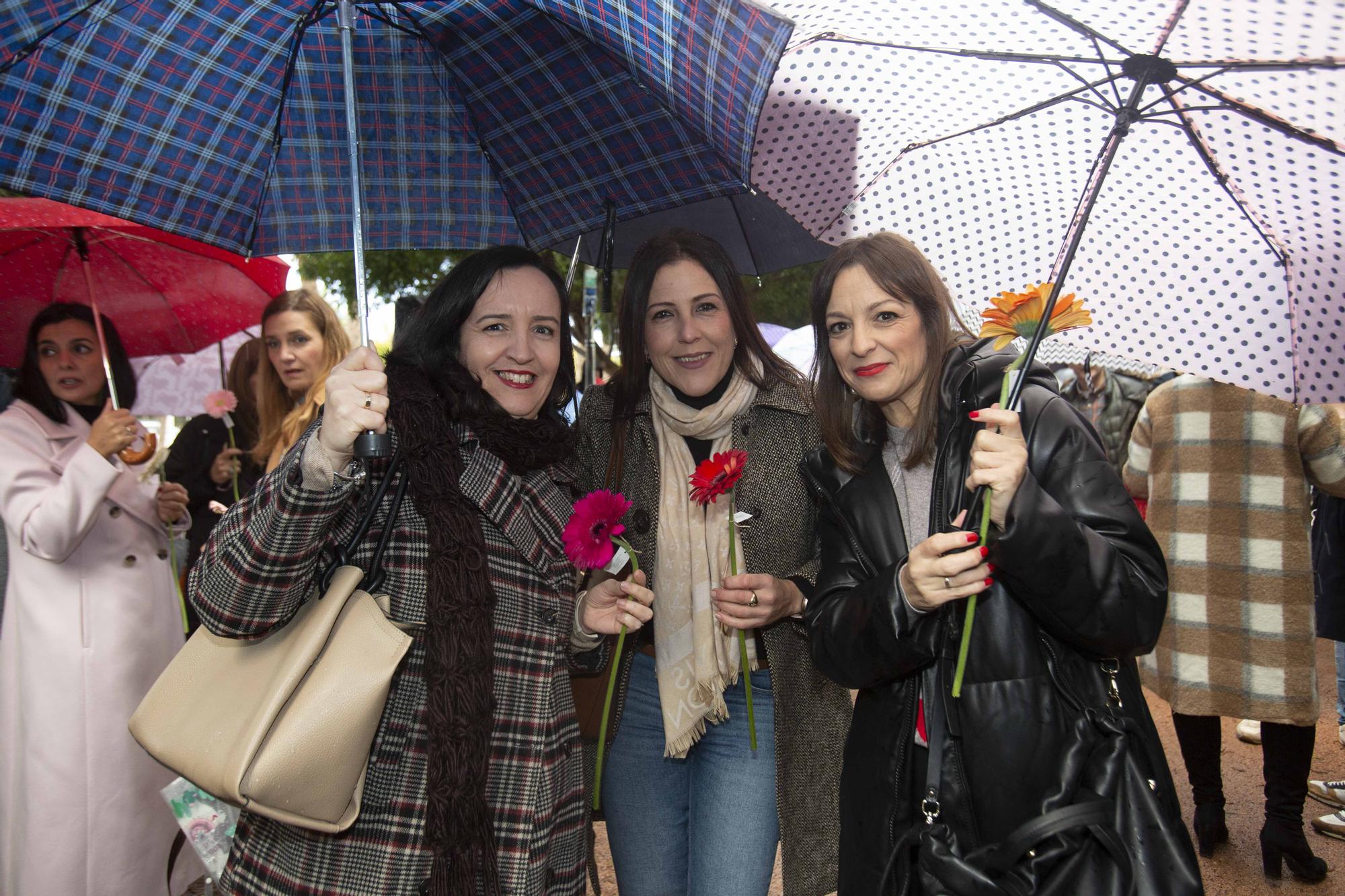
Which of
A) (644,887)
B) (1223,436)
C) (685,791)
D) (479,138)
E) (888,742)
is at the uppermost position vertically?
(479,138)

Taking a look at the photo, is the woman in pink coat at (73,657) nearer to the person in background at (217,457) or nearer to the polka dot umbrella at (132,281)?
the polka dot umbrella at (132,281)

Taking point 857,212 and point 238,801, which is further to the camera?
point 857,212

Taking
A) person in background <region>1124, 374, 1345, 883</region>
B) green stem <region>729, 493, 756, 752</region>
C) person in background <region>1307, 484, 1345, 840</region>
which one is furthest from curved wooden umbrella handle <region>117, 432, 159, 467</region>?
person in background <region>1307, 484, 1345, 840</region>

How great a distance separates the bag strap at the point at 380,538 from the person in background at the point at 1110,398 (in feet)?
23.7

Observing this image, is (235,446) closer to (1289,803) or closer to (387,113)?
(387,113)

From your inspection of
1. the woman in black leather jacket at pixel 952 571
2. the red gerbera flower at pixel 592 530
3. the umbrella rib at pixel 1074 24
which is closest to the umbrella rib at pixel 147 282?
the red gerbera flower at pixel 592 530

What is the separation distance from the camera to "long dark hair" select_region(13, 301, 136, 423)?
3.82 m

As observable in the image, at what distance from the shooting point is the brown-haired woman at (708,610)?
2.60 metres

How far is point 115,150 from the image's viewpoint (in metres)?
2.26

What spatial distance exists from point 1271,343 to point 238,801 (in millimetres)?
2302

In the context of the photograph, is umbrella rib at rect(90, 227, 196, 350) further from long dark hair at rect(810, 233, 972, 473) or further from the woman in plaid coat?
long dark hair at rect(810, 233, 972, 473)

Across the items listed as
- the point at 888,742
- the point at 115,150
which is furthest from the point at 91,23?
the point at 888,742

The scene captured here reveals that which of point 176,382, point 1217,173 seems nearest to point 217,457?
point 176,382

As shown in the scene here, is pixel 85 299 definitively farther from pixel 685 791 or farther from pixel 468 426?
pixel 685 791
